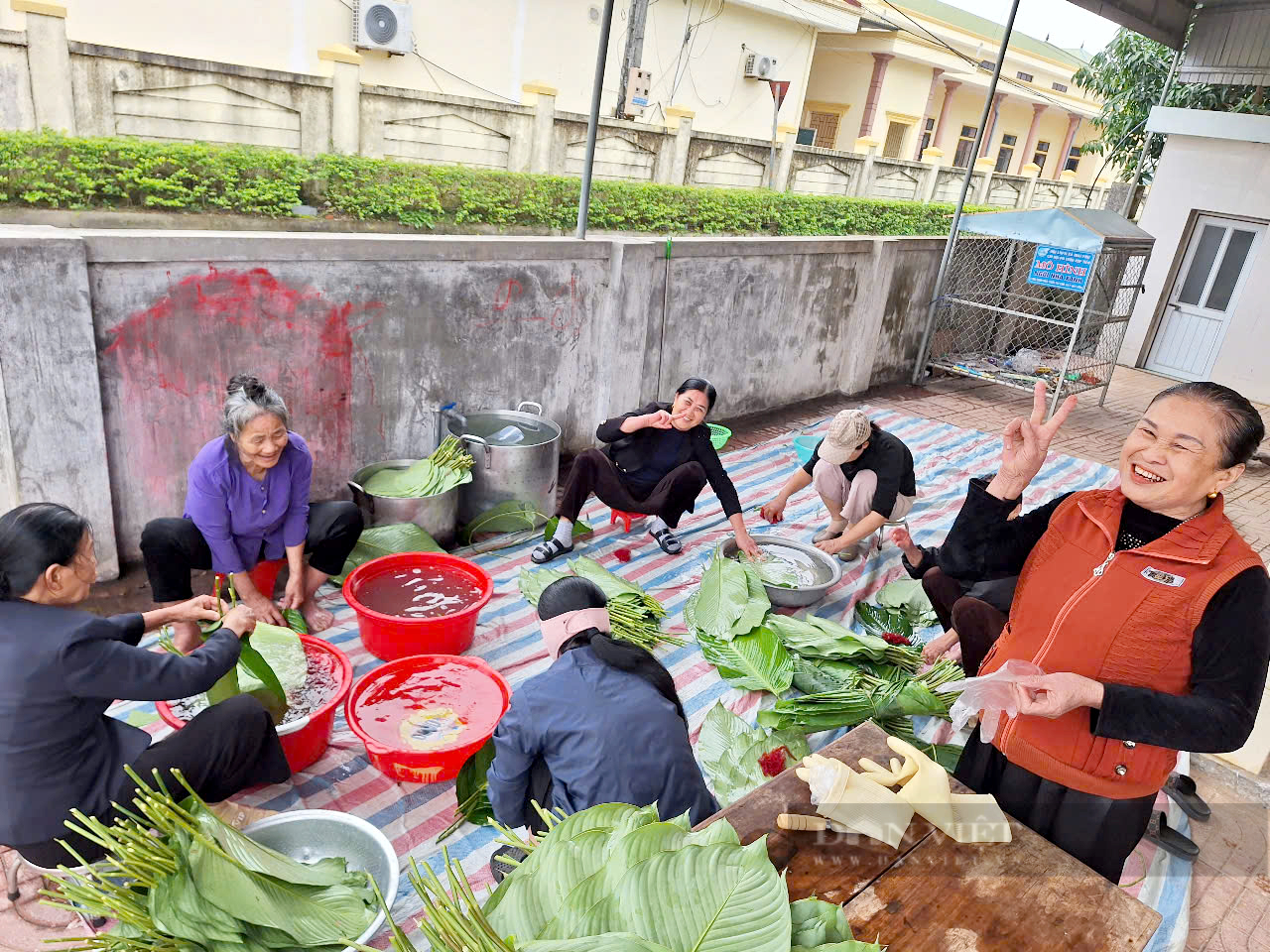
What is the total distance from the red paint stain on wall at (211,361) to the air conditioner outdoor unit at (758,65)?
14.6 meters

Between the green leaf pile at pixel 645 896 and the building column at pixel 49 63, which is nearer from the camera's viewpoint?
the green leaf pile at pixel 645 896

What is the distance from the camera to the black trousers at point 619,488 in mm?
4297

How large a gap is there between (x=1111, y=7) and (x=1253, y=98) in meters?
3.43

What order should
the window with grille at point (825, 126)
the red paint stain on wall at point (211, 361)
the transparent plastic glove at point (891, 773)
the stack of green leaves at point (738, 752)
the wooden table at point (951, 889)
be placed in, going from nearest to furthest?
the wooden table at point (951, 889), the transparent plastic glove at point (891, 773), the stack of green leaves at point (738, 752), the red paint stain on wall at point (211, 361), the window with grille at point (825, 126)

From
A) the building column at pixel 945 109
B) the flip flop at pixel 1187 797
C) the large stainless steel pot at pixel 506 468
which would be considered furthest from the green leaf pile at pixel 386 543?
the building column at pixel 945 109

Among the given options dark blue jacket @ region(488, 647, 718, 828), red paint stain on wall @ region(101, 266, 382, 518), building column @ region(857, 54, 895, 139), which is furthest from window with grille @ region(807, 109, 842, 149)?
dark blue jacket @ region(488, 647, 718, 828)

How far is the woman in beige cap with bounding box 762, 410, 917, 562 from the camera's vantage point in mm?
4121

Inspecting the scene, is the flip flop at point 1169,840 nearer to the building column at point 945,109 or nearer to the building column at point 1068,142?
the building column at point 945,109

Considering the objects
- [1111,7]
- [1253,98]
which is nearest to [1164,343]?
[1253,98]

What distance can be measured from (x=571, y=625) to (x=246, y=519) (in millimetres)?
1739

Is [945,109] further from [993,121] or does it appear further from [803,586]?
[803,586]

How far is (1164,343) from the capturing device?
1060 centimetres

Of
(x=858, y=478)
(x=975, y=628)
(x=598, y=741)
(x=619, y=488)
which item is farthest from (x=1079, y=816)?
(x=619, y=488)

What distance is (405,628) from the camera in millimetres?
3193
